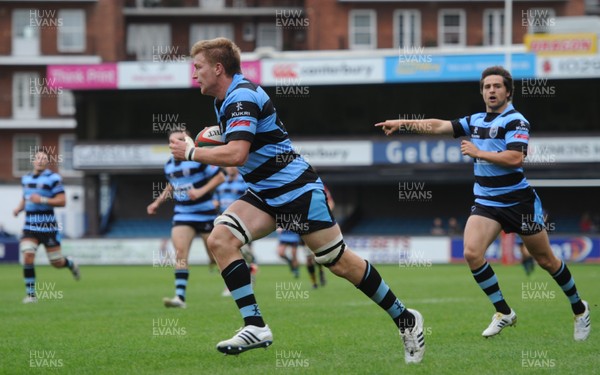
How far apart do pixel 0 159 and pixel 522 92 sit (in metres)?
31.5

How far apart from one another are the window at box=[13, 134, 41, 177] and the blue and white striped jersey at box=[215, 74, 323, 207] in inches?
1971

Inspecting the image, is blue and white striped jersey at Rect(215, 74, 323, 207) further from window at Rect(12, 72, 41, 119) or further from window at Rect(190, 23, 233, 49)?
window at Rect(12, 72, 41, 119)

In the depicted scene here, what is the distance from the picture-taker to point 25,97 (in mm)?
56000

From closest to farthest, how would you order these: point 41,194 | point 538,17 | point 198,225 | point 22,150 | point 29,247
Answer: point 198,225 < point 41,194 < point 29,247 < point 538,17 < point 22,150

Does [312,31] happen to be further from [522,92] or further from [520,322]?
[520,322]

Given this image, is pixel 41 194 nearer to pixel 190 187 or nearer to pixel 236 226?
pixel 190 187

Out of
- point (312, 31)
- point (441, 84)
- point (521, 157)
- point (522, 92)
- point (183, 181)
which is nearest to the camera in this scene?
point (521, 157)

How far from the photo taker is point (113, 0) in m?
54.9

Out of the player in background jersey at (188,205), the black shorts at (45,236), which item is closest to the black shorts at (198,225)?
the player in background jersey at (188,205)

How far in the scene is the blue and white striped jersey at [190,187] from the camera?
1401 centimetres

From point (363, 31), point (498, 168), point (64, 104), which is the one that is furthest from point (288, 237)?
point (64, 104)

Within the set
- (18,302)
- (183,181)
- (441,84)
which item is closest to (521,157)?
(183,181)

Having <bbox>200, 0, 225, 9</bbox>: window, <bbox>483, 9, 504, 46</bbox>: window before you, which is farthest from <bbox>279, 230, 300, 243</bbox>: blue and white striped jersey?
<bbox>200, 0, 225, 9</bbox>: window

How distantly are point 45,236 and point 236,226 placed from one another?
8957 mm
